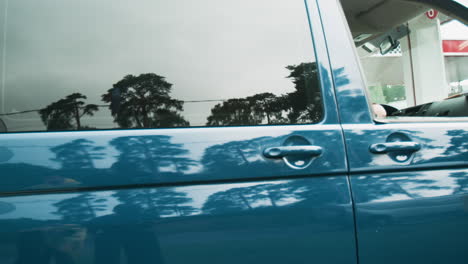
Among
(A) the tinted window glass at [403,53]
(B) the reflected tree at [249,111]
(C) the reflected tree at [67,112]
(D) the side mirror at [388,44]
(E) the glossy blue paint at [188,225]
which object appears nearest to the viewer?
(E) the glossy blue paint at [188,225]

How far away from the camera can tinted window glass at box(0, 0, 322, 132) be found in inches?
45.4

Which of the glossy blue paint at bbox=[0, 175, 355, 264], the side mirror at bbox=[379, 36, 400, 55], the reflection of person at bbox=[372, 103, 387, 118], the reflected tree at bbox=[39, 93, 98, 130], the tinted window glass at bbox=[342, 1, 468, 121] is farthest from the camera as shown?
the side mirror at bbox=[379, 36, 400, 55]

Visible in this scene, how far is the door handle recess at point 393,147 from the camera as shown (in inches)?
50.4

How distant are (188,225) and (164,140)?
28 cm

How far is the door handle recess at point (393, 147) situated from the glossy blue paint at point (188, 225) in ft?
0.60

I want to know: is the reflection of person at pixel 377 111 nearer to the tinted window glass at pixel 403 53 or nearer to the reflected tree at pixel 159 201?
the tinted window glass at pixel 403 53

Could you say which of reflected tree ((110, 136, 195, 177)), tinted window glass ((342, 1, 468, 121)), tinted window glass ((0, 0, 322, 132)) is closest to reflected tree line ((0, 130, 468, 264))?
reflected tree ((110, 136, 195, 177))

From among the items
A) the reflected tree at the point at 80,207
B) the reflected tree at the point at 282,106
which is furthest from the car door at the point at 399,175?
the reflected tree at the point at 80,207

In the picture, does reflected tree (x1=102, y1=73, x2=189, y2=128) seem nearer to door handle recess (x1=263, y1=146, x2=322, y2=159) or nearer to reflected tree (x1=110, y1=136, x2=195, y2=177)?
reflected tree (x1=110, y1=136, x2=195, y2=177)

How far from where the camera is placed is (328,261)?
3.82 feet

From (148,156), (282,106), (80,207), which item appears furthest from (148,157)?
(282,106)

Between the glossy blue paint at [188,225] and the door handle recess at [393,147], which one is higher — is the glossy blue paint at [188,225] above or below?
below

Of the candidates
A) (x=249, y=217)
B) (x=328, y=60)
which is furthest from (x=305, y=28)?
(x=249, y=217)

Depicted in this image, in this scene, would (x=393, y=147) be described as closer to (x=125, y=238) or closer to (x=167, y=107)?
(x=167, y=107)
